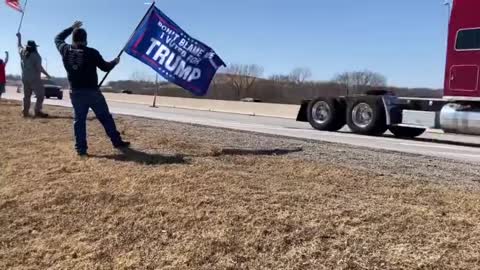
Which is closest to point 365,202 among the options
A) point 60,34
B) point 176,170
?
point 176,170

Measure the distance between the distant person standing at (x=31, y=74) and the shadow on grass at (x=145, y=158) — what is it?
6.72m

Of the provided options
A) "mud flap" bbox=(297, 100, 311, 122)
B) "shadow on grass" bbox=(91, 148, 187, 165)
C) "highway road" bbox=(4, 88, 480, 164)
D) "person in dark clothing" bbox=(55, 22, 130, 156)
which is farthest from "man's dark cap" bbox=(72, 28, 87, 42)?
"mud flap" bbox=(297, 100, 311, 122)

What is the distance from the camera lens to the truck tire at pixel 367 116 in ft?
50.9

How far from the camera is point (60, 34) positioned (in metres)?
8.56

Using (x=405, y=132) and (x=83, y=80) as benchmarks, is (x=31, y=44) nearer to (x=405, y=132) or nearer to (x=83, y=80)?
(x=83, y=80)

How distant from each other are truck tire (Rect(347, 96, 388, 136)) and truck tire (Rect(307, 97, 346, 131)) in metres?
0.46

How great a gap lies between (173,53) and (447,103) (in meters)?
8.05

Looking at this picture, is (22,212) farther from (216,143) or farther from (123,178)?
(216,143)

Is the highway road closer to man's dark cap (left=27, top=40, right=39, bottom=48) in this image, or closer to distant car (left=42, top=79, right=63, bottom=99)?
man's dark cap (left=27, top=40, right=39, bottom=48)

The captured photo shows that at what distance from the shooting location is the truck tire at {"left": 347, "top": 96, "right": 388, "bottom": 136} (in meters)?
15.5

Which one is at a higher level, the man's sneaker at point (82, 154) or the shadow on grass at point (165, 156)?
the shadow on grass at point (165, 156)

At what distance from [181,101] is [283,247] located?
36864 millimetres

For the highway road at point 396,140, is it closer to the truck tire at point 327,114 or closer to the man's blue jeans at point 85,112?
the truck tire at point 327,114

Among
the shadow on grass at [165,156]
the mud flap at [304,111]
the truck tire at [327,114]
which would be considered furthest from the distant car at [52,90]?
the shadow on grass at [165,156]
